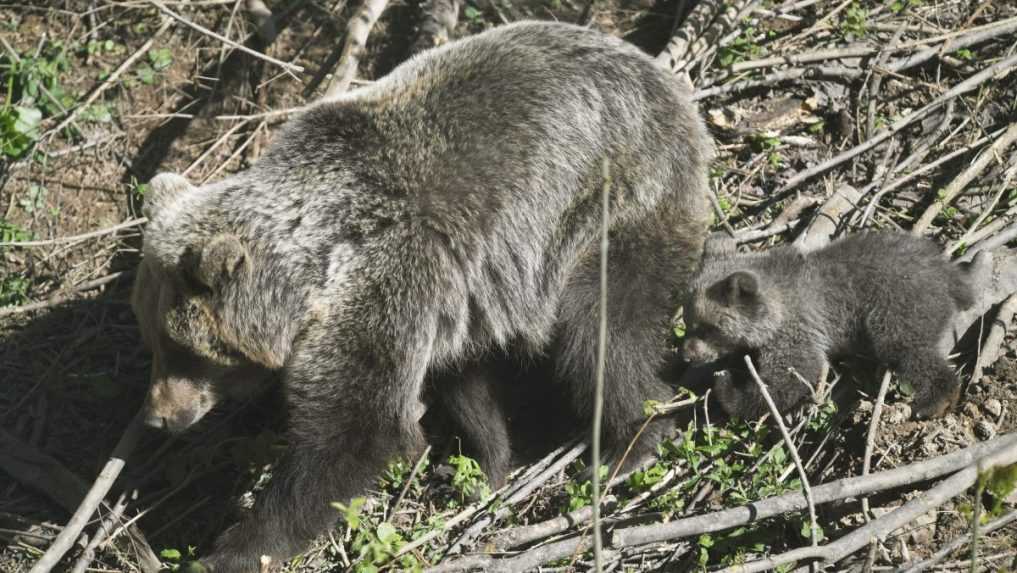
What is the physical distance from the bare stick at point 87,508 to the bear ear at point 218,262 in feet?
3.92

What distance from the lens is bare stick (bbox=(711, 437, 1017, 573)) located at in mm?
5215

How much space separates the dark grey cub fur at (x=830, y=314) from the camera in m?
5.80

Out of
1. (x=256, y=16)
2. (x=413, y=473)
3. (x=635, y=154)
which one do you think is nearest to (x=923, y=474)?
(x=635, y=154)

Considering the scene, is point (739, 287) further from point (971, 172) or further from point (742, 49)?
point (742, 49)

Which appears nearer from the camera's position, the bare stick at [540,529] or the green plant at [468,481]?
the bare stick at [540,529]

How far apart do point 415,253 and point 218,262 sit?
112cm

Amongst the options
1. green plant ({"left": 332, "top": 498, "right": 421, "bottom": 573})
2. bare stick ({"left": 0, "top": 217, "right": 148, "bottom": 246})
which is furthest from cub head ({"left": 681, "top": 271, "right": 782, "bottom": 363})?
bare stick ({"left": 0, "top": 217, "right": 148, "bottom": 246})

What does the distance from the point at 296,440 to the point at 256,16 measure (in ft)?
14.7

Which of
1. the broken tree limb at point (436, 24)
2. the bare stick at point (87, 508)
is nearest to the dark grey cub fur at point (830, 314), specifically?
the broken tree limb at point (436, 24)

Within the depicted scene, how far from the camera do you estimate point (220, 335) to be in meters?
5.82

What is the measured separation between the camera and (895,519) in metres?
5.29

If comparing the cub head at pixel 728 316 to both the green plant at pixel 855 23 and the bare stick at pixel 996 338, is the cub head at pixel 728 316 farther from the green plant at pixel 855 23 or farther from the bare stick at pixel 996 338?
the green plant at pixel 855 23

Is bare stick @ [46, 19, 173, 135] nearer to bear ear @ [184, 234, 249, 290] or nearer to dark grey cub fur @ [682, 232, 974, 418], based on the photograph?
bear ear @ [184, 234, 249, 290]

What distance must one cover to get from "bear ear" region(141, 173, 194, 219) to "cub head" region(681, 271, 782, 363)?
3352mm
